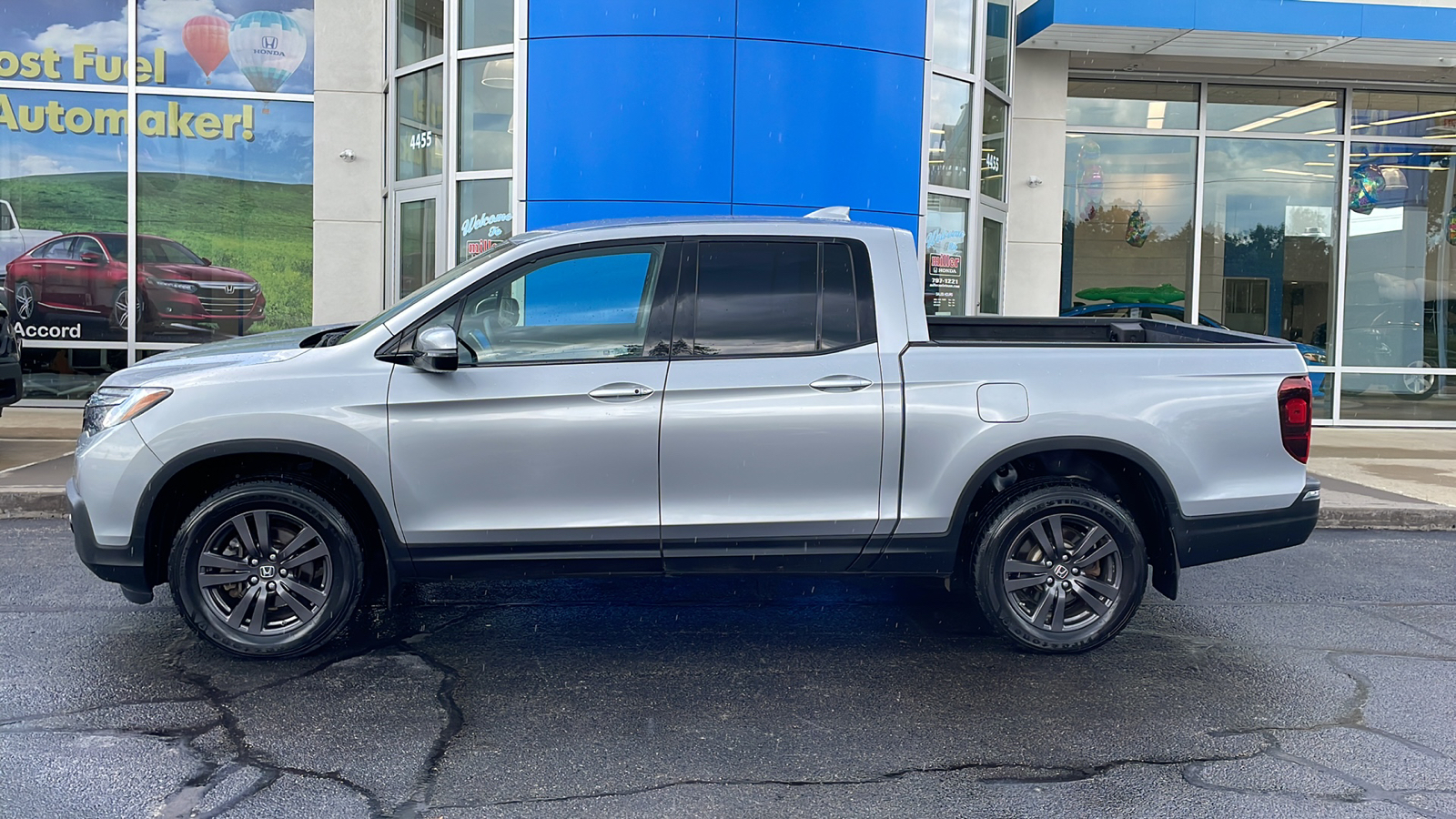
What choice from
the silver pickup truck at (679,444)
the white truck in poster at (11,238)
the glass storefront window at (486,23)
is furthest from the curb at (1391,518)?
the white truck in poster at (11,238)

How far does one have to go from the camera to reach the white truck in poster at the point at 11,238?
12.8 metres

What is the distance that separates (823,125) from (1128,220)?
17.8 ft

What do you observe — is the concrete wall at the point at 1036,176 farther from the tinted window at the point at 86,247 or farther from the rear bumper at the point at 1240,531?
the tinted window at the point at 86,247

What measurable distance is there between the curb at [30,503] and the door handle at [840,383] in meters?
5.93

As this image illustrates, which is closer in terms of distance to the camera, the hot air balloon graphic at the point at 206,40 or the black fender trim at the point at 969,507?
the black fender trim at the point at 969,507

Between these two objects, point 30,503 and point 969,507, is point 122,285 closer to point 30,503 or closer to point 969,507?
point 30,503

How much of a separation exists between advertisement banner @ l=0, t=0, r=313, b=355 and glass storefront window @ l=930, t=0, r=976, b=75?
23.0ft

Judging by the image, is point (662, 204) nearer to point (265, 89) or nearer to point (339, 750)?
point (265, 89)

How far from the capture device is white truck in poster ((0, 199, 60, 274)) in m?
12.8

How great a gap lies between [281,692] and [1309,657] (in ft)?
14.9

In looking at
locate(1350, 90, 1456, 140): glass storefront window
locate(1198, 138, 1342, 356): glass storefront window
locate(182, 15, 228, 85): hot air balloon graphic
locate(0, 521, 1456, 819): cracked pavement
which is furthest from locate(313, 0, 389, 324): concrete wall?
locate(1350, 90, 1456, 140): glass storefront window

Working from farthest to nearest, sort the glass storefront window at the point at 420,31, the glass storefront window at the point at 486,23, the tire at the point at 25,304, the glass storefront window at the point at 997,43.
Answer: the tire at the point at 25,304 → the glass storefront window at the point at 997,43 → the glass storefront window at the point at 420,31 → the glass storefront window at the point at 486,23

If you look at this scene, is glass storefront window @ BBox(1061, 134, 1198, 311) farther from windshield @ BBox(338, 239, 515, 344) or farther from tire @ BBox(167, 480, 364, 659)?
tire @ BBox(167, 480, 364, 659)

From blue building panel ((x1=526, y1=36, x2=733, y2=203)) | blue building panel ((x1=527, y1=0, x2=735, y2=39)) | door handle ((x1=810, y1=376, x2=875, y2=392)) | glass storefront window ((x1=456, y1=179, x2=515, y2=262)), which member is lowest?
door handle ((x1=810, y1=376, x2=875, y2=392))
